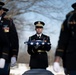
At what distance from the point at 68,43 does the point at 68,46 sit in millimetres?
36

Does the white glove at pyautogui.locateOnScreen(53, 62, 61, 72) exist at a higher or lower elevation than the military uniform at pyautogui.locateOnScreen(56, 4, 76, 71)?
lower

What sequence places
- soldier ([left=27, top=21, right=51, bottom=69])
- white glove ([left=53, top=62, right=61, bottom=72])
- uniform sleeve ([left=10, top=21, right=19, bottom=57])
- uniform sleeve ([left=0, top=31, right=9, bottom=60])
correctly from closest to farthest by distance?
1. white glove ([left=53, top=62, right=61, bottom=72])
2. uniform sleeve ([left=0, top=31, right=9, bottom=60])
3. uniform sleeve ([left=10, top=21, right=19, bottom=57])
4. soldier ([left=27, top=21, right=51, bottom=69])

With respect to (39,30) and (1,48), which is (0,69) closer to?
(1,48)

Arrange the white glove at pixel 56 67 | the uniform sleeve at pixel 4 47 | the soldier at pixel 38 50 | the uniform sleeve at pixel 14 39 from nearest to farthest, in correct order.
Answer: the white glove at pixel 56 67 → the uniform sleeve at pixel 4 47 → the uniform sleeve at pixel 14 39 → the soldier at pixel 38 50

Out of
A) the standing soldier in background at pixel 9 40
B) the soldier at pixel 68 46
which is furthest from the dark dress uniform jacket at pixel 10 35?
the soldier at pixel 68 46

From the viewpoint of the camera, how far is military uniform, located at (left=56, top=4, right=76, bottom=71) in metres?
3.59

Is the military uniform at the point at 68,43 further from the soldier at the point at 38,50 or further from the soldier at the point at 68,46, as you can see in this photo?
the soldier at the point at 38,50

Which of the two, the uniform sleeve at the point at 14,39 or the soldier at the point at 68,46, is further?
the uniform sleeve at the point at 14,39

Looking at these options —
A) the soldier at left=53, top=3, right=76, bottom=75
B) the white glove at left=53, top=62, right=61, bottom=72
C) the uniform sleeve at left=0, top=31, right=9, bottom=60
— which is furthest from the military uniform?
the uniform sleeve at left=0, top=31, right=9, bottom=60

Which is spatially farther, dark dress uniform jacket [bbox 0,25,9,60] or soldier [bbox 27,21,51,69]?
soldier [bbox 27,21,51,69]

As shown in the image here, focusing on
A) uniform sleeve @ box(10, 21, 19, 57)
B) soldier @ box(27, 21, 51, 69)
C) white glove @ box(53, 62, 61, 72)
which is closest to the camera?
white glove @ box(53, 62, 61, 72)

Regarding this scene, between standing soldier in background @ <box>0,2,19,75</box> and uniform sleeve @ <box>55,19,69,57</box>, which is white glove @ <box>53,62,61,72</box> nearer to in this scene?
uniform sleeve @ <box>55,19,69,57</box>

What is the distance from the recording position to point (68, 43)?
3623 millimetres

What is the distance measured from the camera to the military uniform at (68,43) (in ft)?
11.8
